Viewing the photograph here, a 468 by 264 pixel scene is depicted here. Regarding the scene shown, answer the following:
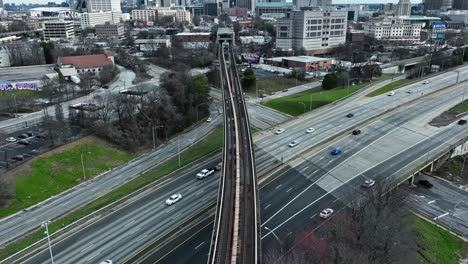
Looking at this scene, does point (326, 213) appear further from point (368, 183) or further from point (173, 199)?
point (173, 199)

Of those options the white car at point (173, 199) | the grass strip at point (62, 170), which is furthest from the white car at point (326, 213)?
the grass strip at point (62, 170)

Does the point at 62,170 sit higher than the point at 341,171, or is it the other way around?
the point at 62,170

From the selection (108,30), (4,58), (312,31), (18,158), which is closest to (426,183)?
(18,158)

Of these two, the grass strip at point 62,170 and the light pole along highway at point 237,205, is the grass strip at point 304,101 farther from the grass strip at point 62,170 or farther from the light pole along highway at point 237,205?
the grass strip at point 62,170

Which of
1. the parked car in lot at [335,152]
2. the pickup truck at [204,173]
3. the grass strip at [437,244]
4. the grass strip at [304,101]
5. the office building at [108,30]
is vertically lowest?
the grass strip at [437,244]

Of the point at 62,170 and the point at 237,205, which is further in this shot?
the point at 62,170

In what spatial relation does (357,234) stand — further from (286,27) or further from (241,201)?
(286,27)
